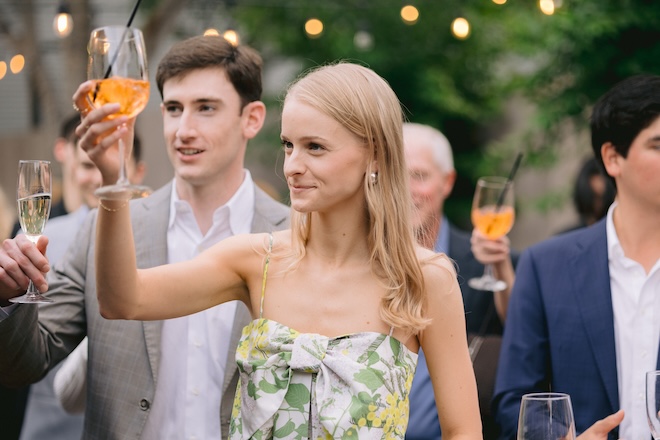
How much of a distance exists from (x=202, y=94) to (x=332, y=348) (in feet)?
4.99

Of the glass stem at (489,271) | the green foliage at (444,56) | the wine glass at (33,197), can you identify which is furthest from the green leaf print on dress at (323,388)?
the green foliage at (444,56)


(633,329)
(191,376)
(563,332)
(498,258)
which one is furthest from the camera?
(498,258)

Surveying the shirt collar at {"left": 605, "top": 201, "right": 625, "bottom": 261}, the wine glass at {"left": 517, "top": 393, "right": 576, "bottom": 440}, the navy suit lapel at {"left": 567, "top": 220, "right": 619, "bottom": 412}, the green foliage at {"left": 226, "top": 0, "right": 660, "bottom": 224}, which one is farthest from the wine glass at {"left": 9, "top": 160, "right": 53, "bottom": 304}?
the green foliage at {"left": 226, "top": 0, "right": 660, "bottom": 224}

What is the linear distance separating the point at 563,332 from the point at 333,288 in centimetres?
131

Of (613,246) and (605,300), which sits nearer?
(605,300)

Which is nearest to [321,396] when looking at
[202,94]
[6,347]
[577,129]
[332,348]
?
[332,348]

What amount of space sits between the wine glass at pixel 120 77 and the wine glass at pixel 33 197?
0.52 m

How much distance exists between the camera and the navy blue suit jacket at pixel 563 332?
4039 millimetres

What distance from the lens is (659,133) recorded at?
13.6 ft

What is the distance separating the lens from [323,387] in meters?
3.09

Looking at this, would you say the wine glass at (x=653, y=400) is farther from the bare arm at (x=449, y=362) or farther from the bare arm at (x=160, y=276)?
the bare arm at (x=160, y=276)

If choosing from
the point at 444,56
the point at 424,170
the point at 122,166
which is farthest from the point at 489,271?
the point at 444,56

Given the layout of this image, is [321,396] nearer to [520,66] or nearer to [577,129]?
[577,129]

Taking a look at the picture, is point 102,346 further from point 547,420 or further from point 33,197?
point 547,420
